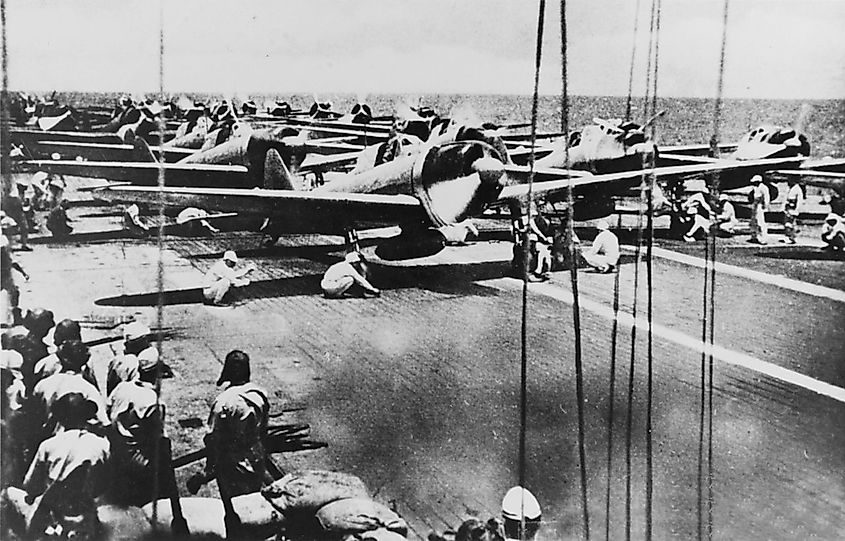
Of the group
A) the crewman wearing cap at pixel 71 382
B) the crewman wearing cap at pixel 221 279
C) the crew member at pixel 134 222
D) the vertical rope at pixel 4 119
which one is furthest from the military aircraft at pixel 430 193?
the vertical rope at pixel 4 119

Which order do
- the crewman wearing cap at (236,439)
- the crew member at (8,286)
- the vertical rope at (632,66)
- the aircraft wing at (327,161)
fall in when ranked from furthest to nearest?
1. the aircraft wing at (327,161)
2. the vertical rope at (632,66)
3. the crew member at (8,286)
4. the crewman wearing cap at (236,439)

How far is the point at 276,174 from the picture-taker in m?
4.04

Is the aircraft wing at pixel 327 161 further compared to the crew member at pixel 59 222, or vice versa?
the aircraft wing at pixel 327 161

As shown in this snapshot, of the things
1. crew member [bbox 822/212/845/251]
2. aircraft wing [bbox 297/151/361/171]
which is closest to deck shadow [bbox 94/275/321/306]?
aircraft wing [bbox 297/151/361/171]

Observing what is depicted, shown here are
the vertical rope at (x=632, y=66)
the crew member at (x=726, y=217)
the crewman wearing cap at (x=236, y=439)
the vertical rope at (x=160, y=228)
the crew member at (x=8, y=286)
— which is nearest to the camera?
the crewman wearing cap at (x=236, y=439)

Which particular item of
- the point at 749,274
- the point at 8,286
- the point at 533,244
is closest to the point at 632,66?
the point at 533,244

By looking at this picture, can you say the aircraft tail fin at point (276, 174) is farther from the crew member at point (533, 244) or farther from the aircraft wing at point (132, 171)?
the crew member at point (533, 244)

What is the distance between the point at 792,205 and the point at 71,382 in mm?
3830

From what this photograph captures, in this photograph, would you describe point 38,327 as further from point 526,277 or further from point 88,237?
point 526,277

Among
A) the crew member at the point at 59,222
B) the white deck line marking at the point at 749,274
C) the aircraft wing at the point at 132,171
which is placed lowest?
the white deck line marking at the point at 749,274

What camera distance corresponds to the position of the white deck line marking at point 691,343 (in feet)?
12.7

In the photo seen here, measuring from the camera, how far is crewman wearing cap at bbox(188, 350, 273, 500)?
3.57m

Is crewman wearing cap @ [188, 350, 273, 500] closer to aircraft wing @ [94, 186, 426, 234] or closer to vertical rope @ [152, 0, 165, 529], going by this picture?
vertical rope @ [152, 0, 165, 529]

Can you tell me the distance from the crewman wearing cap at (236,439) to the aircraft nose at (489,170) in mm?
1538
